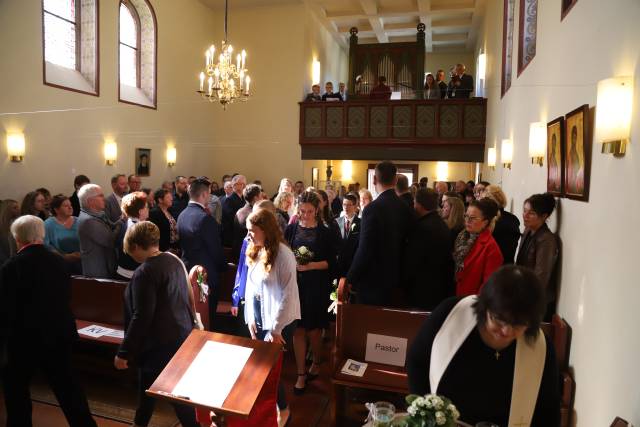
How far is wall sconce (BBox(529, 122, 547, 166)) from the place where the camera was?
4.62 m

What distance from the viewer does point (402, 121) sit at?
1231 cm

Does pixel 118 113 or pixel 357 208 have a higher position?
pixel 118 113

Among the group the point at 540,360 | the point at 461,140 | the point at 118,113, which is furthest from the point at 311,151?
the point at 540,360

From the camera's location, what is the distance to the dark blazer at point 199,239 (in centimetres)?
446

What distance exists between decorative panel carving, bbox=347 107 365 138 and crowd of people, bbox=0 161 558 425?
25.7 ft

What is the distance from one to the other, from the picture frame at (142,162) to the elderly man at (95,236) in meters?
7.05

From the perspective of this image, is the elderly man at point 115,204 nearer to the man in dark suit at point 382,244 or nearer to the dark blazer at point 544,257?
the man in dark suit at point 382,244

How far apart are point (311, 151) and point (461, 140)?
4.35 meters

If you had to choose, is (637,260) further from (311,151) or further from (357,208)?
(311,151)

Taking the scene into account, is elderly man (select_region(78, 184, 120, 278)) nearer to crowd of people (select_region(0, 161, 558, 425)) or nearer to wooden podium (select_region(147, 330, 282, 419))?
crowd of people (select_region(0, 161, 558, 425))

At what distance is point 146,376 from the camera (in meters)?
2.95

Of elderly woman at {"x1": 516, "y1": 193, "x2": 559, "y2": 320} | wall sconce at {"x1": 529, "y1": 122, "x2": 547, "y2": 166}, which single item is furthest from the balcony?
elderly woman at {"x1": 516, "y1": 193, "x2": 559, "y2": 320}

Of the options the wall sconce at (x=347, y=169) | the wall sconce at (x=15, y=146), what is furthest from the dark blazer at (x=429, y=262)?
the wall sconce at (x=347, y=169)

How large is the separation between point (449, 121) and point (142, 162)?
809 centimetres
